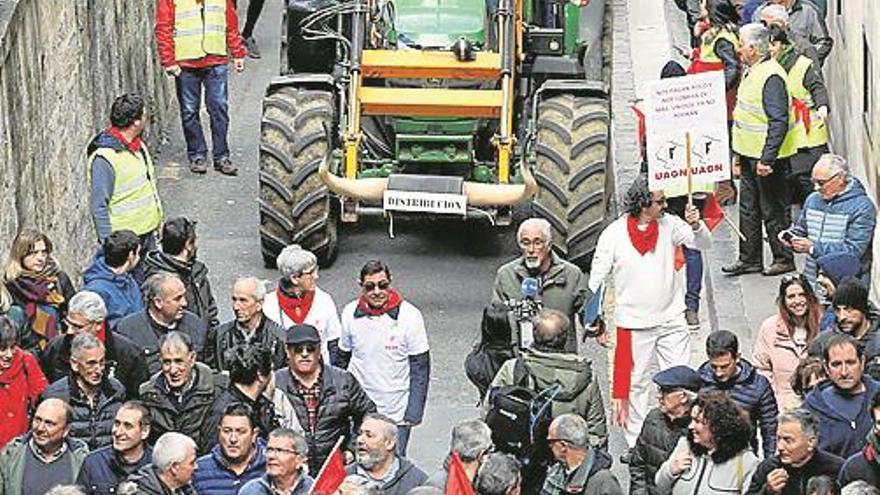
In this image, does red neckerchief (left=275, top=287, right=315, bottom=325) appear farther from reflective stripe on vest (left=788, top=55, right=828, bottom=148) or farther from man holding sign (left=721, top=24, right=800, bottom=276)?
reflective stripe on vest (left=788, top=55, right=828, bottom=148)

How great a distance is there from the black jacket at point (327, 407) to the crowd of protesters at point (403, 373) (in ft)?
0.04

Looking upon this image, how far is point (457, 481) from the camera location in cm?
1348

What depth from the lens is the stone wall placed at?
1847 cm

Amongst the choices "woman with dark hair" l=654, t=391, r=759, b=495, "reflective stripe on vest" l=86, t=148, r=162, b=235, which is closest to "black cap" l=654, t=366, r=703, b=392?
"woman with dark hair" l=654, t=391, r=759, b=495

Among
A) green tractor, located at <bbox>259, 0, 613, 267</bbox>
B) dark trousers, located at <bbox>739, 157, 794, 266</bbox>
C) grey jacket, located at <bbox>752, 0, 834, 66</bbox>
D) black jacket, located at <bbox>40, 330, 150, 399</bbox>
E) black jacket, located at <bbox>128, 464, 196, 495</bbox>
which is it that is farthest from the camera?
grey jacket, located at <bbox>752, 0, 834, 66</bbox>

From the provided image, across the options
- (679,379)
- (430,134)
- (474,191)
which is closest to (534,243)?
(679,379)

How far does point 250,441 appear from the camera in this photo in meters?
14.0

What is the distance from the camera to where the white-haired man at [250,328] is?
1564 centimetres

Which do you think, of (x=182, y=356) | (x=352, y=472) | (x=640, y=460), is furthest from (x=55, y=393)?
(x=640, y=460)

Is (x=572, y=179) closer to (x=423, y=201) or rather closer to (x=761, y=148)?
(x=423, y=201)

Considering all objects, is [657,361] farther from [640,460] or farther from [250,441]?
[250,441]

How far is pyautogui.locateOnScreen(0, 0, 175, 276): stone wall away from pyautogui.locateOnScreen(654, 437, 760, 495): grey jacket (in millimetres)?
5806

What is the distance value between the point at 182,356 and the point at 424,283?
6101 mm

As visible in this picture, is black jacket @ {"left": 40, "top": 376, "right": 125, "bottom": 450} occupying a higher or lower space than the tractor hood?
lower
